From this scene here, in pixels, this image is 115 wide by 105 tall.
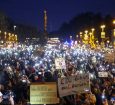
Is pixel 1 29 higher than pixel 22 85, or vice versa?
pixel 1 29

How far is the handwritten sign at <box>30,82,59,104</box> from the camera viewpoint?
13.2m

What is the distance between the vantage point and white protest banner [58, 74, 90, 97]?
13.6 m

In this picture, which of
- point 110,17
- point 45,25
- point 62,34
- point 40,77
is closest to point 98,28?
A: point 110,17

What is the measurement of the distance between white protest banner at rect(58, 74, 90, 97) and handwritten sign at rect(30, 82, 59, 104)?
0.35 m

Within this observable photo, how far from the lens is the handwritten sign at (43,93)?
13186 mm

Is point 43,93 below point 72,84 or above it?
below

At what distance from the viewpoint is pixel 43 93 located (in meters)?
13.2

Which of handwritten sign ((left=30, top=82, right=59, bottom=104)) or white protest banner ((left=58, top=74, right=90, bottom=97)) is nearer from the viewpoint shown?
handwritten sign ((left=30, top=82, right=59, bottom=104))

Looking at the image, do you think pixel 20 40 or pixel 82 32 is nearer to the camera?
pixel 82 32

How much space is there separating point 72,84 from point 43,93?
1.11m

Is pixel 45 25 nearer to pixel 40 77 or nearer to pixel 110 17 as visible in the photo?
pixel 110 17

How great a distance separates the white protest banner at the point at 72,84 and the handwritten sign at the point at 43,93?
0.35 meters

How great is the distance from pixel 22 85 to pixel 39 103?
6855mm

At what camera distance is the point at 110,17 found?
375 ft
